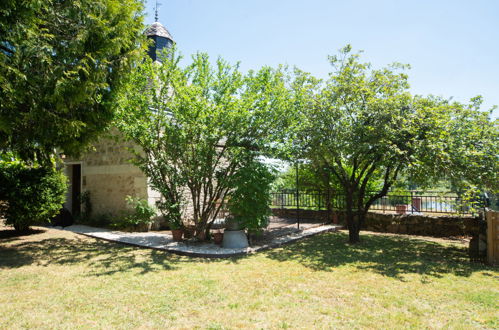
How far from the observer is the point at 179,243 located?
7.43m

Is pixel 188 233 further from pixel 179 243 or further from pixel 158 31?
pixel 158 31

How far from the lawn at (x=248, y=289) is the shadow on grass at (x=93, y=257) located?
21 mm

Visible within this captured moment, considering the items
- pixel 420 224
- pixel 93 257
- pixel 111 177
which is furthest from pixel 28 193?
pixel 420 224

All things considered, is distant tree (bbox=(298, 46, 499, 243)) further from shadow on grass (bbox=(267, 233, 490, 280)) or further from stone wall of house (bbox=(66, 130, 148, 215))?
stone wall of house (bbox=(66, 130, 148, 215))

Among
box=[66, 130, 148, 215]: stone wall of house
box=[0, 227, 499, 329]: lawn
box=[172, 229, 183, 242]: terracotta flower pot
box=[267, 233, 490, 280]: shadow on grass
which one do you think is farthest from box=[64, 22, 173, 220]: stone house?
box=[267, 233, 490, 280]: shadow on grass

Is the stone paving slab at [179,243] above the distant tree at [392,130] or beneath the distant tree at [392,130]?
beneath

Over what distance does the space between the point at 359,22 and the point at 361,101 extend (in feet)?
6.29

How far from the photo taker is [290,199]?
1233 centimetres

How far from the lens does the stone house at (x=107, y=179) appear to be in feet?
31.4

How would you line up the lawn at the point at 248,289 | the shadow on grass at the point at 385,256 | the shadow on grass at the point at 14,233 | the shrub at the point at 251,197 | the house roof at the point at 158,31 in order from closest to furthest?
the lawn at the point at 248,289 < the shadow on grass at the point at 385,256 < the shrub at the point at 251,197 < the shadow on grass at the point at 14,233 < the house roof at the point at 158,31

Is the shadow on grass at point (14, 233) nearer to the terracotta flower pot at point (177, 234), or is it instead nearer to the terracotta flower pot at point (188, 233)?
the terracotta flower pot at point (177, 234)

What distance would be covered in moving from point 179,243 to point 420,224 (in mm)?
7575

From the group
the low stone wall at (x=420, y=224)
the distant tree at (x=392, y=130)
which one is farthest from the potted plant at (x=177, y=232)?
the low stone wall at (x=420, y=224)

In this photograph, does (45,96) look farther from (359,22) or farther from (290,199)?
(290,199)
